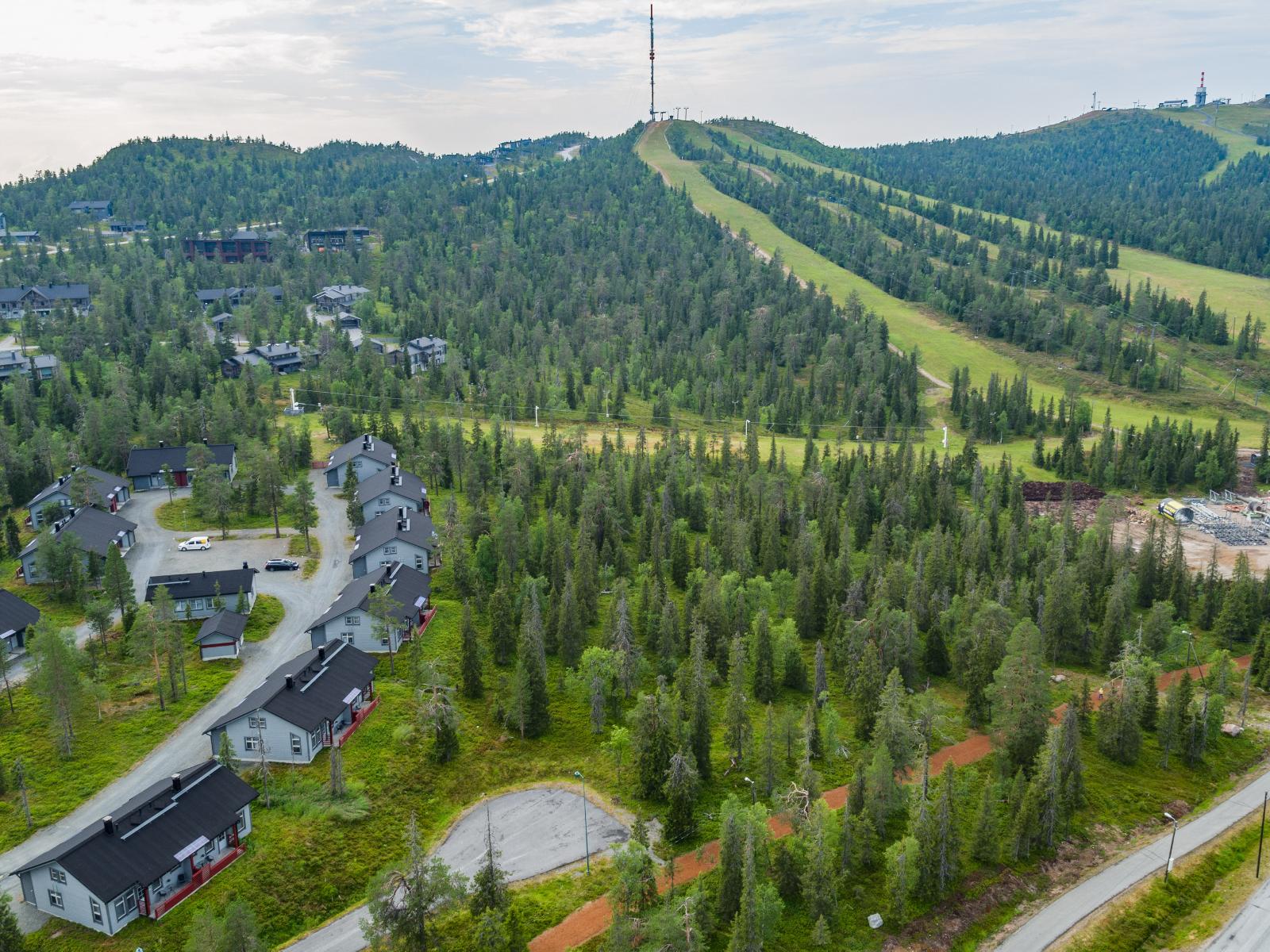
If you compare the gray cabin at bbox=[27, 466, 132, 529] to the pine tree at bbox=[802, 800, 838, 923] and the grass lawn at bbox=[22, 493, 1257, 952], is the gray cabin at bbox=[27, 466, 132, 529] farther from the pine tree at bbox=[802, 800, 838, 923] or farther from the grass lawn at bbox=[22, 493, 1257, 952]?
the pine tree at bbox=[802, 800, 838, 923]

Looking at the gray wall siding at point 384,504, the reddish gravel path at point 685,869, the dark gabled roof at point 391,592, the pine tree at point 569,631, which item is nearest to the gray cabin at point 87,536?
the dark gabled roof at point 391,592

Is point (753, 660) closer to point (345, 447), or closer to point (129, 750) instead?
point (129, 750)

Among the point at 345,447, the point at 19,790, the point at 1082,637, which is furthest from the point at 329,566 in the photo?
the point at 1082,637

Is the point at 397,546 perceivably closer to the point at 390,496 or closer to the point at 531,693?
the point at 390,496

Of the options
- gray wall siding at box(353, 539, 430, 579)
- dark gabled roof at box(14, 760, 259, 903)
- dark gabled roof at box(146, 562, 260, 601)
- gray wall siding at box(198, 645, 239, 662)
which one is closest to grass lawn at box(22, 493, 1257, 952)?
dark gabled roof at box(14, 760, 259, 903)

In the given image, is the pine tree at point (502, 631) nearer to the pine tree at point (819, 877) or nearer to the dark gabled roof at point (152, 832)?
the dark gabled roof at point (152, 832)

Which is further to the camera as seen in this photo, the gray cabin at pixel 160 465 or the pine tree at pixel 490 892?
the gray cabin at pixel 160 465
